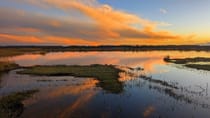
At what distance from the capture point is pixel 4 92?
82.4 ft

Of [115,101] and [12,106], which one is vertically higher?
[12,106]

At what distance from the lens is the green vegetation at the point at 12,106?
1648 cm

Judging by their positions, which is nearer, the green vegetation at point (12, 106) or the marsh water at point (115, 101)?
the green vegetation at point (12, 106)

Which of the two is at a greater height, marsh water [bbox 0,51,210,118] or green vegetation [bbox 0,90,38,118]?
green vegetation [bbox 0,90,38,118]

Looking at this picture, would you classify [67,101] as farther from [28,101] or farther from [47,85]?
[47,85]

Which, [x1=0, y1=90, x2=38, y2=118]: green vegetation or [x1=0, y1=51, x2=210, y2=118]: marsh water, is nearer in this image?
[x1=0, y1=90, x2=38, y2=118]: green vegetation

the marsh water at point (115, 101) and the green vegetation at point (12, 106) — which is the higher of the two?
the green vegetation at point (12, 106)

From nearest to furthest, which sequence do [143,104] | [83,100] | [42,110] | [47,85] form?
[42,110]
[143,104]
[83,100]
[47,85]

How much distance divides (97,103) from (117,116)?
4.11 meters

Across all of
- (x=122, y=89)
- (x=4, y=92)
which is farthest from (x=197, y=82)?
(x=4, y=92)

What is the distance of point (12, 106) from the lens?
1891 cm

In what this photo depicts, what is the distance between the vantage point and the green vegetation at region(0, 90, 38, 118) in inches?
649

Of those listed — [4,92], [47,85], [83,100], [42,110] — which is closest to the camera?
[42,110]

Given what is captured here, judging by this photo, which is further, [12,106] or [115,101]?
[115,101]
